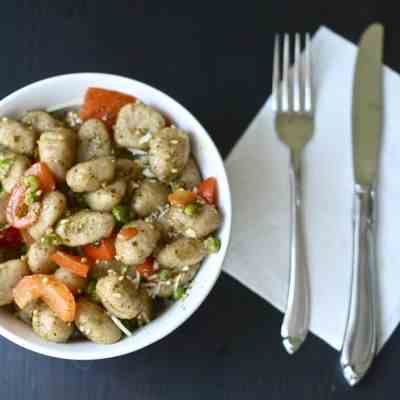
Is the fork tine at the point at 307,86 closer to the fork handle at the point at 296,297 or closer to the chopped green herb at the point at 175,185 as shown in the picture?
the fork handle at the point at 296,297

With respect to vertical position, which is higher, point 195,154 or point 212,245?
point 195,154

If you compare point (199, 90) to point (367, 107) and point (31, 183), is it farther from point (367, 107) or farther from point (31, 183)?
point (31, 183)

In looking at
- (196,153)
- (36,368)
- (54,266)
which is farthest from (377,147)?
(36,368)

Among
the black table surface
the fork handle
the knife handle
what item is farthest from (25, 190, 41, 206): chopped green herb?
the knife handle

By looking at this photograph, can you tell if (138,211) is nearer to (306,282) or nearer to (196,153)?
(196,153)

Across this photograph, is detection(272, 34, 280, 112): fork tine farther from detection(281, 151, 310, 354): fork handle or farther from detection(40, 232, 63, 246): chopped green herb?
detection(40, 232, 63, 246): chopped green herb

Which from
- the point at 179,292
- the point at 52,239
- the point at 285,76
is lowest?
the point at 179,292

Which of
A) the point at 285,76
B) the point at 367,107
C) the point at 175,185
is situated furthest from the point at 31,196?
the point at 367,107
